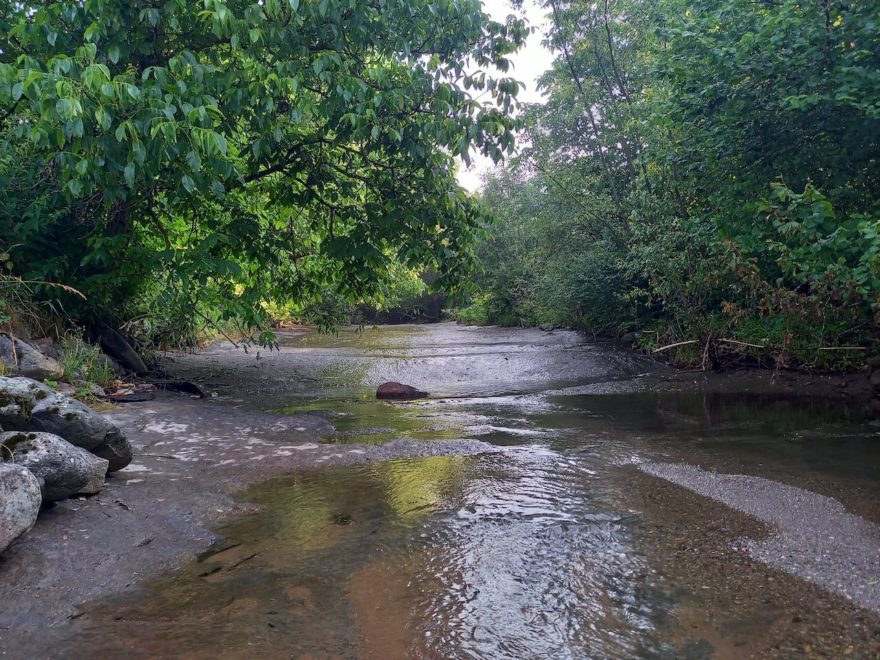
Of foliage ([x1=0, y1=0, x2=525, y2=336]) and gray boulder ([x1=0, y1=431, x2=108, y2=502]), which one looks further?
foliage ([x1=0, y1=0, x2=525, y2=336])

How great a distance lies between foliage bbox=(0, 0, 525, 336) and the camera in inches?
232

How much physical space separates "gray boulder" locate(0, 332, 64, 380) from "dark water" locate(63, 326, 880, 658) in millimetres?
3385

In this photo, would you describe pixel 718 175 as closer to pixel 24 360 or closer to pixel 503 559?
pixel 503 559

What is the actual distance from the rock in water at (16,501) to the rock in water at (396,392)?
→ 6675 mm

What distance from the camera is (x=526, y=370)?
12.7m

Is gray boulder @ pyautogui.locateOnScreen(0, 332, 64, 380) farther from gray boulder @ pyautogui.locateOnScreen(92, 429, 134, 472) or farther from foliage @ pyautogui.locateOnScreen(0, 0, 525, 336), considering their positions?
gray boulder @ pyautogui.locateOnScreen(92, 429, 134, 472)

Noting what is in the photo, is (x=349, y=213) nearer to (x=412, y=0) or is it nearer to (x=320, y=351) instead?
(x=412, y=0)

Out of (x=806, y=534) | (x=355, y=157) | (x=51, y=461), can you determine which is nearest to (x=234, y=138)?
(x=355, y=157)

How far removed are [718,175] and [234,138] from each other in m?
6.98

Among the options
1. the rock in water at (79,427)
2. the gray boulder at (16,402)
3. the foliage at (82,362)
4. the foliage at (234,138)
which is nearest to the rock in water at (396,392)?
the foliage at (234,138)

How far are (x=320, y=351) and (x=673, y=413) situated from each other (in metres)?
9.13

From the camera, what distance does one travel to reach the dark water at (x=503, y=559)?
302 centimetres

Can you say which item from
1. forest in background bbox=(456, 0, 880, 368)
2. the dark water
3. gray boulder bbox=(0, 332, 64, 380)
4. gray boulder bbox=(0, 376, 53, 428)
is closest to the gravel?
the dark water

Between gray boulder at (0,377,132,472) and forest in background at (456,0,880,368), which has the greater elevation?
forest in background at (456,0,880,368)
